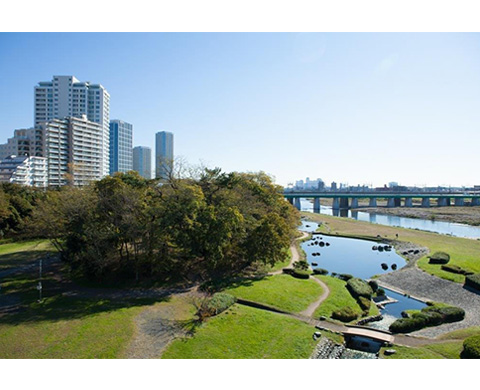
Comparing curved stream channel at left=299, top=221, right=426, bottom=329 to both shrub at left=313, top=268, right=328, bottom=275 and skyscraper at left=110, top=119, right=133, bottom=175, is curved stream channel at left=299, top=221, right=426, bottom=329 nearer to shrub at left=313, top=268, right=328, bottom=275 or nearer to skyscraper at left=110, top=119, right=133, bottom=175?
shrub at left=313, top=268, right=328, bottom=275

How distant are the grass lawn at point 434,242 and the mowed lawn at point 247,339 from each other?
74.2 ft

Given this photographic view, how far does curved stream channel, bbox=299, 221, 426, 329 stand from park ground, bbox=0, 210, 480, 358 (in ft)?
13.9

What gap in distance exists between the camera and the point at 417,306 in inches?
1055

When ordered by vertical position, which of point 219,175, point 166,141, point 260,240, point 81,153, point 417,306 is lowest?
point 417,306

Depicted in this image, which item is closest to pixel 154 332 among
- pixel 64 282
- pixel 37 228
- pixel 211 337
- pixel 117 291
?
pixel 211 337

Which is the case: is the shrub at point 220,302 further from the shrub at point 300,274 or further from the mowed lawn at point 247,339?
the shrub at point 300,274

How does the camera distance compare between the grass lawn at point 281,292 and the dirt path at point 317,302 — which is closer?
the dirt path at point 317,302

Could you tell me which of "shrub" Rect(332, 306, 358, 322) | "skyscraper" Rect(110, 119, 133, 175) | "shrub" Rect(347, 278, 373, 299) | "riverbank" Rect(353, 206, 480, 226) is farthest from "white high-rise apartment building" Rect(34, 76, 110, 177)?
"riverbank" Rect(353, 206, 480, 226)

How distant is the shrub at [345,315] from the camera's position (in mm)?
22516

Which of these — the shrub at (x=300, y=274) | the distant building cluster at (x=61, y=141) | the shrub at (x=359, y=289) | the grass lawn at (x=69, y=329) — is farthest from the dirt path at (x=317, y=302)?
the distant building cluster at (x=61, y=141)

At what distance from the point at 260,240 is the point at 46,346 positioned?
1969 centimetres

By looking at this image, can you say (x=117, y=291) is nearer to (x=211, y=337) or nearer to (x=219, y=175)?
(x=211, y=337)

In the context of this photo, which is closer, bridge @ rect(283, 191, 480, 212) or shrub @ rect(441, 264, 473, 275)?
shrub @ rect(441, 264, 473, 275)

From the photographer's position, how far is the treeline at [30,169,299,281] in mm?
26953
